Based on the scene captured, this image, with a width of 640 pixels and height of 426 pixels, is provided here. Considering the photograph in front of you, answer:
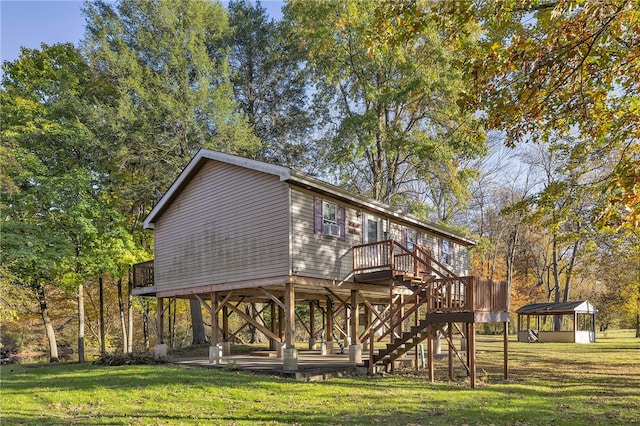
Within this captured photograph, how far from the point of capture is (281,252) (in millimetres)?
16156

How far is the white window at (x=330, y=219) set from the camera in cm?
1759

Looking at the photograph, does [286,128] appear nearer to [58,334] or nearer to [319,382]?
[319,382]

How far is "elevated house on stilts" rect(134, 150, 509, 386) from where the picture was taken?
15539mm

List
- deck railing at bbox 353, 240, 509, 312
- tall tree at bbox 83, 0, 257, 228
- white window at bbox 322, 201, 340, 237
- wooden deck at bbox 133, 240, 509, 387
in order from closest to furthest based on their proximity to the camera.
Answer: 1. deck railing at bbox 353, 240, 509, 312
2. wooden deck at bbox 133, 240, 509, 387
3. white window at bbox 322, 201, 340, 237
4. tall tree at bbox 83, 0, 257, 228

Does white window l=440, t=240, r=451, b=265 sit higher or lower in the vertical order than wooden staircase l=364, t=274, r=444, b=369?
higher

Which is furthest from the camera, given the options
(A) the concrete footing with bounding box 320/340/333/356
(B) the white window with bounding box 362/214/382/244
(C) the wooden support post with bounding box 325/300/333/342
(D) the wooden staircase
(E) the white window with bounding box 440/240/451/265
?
(E) the white window with bounding box 440/240/451/265

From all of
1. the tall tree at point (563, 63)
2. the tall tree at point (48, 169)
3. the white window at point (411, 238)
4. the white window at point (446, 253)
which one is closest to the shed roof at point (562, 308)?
the white window at point (446, 253)

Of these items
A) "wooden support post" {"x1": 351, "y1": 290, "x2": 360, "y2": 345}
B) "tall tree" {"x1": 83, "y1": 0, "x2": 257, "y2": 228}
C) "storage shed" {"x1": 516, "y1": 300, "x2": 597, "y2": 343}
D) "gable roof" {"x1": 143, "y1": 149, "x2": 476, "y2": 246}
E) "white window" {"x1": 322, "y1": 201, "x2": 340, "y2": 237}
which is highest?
"tall tree" {"x1": 83, "y1": 0, "x2": 257, "y2": 228}

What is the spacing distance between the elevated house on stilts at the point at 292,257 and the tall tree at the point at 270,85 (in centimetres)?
1228

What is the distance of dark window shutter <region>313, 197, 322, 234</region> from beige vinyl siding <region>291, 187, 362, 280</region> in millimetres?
97

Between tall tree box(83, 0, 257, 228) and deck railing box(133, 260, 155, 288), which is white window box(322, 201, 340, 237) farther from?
tall tree box(83, 0, 257, 228)

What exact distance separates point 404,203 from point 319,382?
1947 cm

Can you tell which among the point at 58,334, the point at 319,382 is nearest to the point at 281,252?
the point at 319,382

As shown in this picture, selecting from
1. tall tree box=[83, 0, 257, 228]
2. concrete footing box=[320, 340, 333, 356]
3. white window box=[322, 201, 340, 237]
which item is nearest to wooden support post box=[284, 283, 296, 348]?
white window box=[322, 201, 340, 237]
